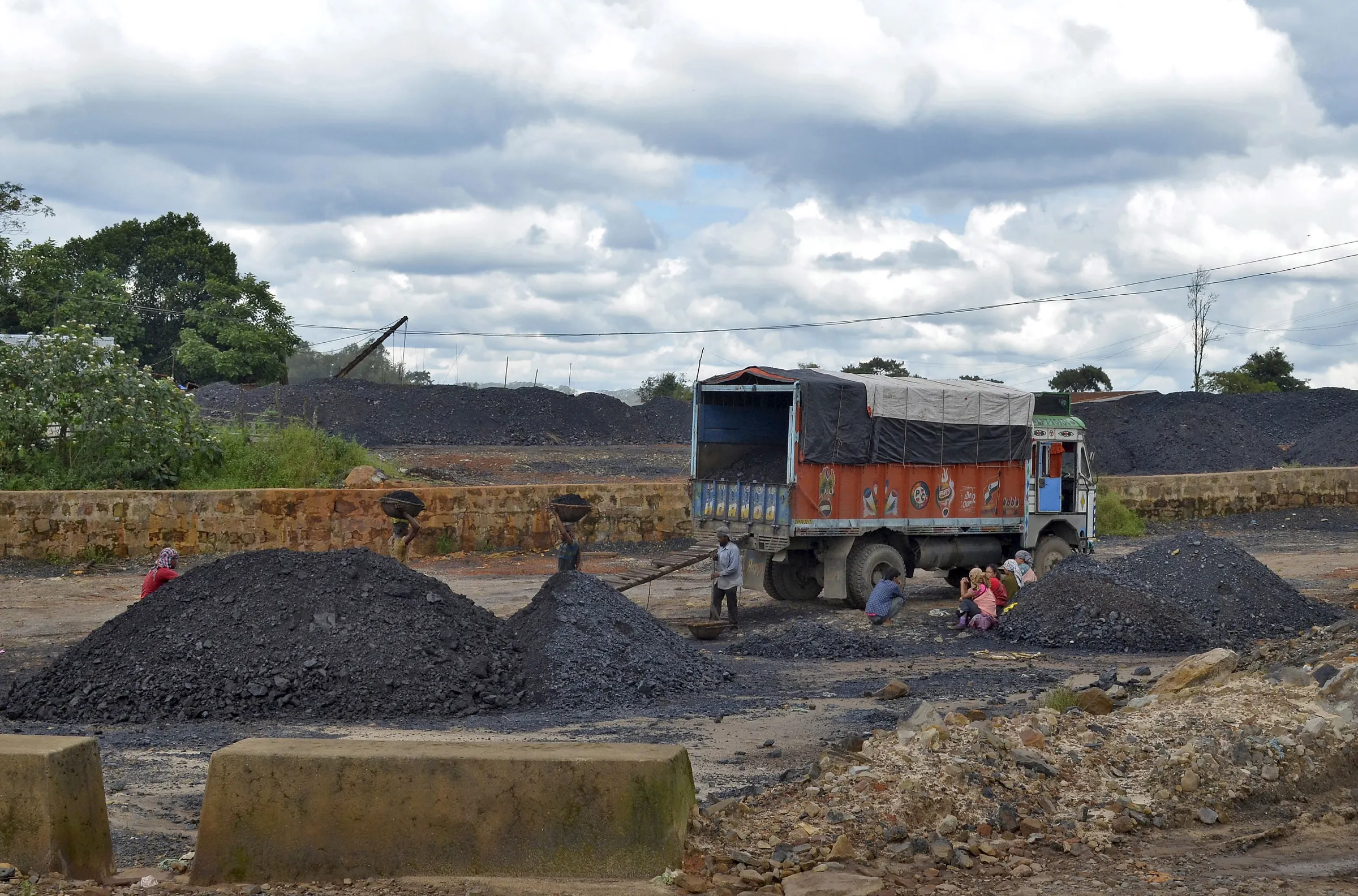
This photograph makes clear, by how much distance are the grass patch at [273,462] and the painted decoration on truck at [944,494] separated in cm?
1178

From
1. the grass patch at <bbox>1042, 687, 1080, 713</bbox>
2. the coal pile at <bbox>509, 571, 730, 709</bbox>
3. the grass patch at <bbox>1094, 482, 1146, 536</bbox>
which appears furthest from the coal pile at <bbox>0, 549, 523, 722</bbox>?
the grass patch at <bbox>1094, 482, 1146, 536</bbox>

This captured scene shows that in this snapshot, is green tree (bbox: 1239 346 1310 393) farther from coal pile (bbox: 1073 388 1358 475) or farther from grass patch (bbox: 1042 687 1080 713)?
grass patch (bbox: 1042 687 1080 713)

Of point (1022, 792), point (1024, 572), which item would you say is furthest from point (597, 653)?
point (1024, 572)

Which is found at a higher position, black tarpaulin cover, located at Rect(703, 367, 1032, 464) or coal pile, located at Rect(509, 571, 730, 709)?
black tarpaulin cover, located at Rect(703, 367, 1032, 464)

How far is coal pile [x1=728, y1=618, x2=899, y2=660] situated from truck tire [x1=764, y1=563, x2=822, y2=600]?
2.63 meters

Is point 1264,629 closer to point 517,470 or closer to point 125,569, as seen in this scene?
point 125,569

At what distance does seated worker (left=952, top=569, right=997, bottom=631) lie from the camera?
49.8 ft

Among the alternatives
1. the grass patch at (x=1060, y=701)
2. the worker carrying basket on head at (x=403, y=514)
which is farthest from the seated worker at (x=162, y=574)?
the grass patch at (x=1060, y=701)

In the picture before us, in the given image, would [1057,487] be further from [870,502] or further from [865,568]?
[865,568]

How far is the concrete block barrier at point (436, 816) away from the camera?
552 cm

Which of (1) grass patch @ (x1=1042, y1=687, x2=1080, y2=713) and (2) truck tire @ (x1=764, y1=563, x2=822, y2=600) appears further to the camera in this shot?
(2) truck tire @ (x1=764, y1=563, x2=822, y2=600)

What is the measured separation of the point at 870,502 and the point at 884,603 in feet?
6.18

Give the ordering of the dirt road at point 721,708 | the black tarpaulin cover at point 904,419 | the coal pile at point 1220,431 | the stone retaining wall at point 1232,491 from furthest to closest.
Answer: the coal pile at point 1220,431
the stone retaining wall at point 1232,491
the black tarpaulin cover at point 904,419
the dirt road at point 721,708

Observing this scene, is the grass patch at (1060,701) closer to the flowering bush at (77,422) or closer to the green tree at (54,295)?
the flowering bush at (77,422)
